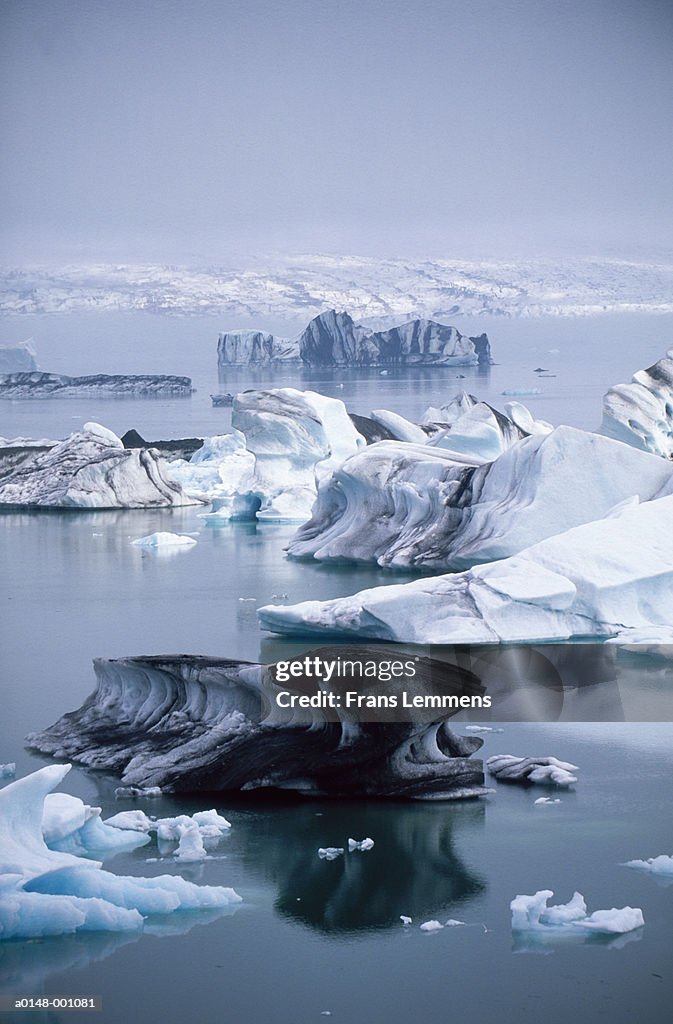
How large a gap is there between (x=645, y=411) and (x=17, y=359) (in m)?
5.51

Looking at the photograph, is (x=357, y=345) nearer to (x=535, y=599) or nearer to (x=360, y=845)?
(x=535, y=599)

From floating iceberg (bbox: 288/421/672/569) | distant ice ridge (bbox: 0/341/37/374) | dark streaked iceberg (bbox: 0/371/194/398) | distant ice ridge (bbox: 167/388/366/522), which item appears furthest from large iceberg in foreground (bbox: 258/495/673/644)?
dark streaked iceberg (bbox: 0/371/194/398)

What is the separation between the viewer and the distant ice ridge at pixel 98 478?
38.4 ft

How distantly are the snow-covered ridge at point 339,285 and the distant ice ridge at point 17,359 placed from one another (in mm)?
2918

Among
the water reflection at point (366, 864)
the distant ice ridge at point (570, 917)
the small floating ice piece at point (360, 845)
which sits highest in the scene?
the distant ice ridge at point (570, 917)

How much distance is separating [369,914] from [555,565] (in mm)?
2622

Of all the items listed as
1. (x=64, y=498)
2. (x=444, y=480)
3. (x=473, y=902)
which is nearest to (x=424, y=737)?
(x=473, y=902)

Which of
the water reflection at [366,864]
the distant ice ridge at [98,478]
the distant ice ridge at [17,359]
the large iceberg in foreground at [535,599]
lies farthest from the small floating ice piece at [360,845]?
the distant ice ridge at [17,359]

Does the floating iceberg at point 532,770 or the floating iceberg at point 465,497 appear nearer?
the floating iceberg at point 532,770

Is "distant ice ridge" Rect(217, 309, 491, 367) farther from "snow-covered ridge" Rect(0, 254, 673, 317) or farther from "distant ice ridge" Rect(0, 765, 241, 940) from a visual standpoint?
"distant ice ridge" Rect(0, 765, 241, 940)

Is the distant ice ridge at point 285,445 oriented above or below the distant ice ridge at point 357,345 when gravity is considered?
below

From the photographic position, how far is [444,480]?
303 inches

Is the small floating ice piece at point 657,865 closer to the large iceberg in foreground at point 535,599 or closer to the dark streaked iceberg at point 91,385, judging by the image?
the large iceberg in foreground at point 535,599

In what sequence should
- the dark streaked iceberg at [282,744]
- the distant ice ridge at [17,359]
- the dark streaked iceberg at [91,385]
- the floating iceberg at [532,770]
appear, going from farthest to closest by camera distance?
the dark streaked iceberg at [91,385] < the distant ice ridge at [17,359] < the floating iceberg at [532,770] < the dark streaked iceberg at [282,744]
